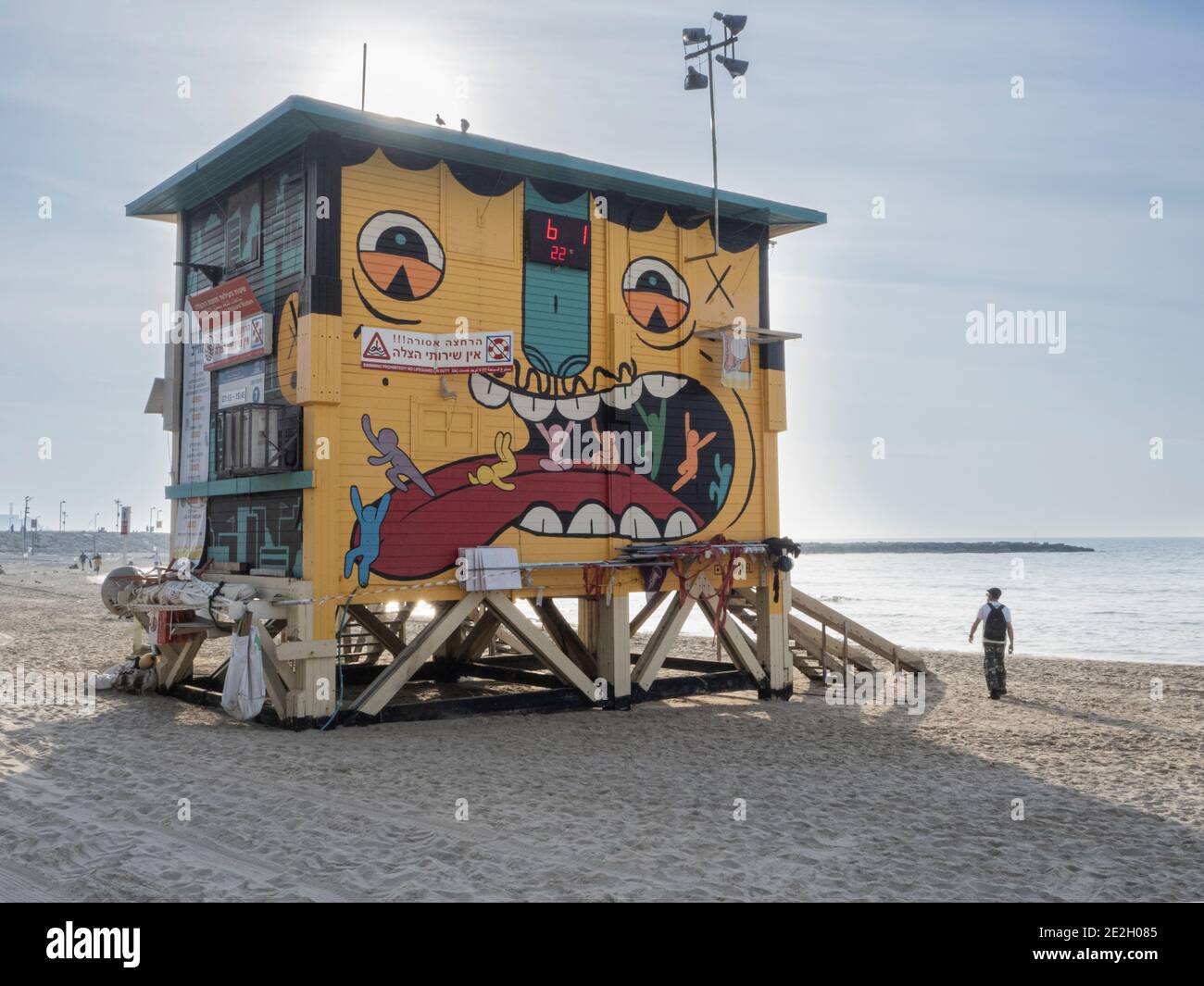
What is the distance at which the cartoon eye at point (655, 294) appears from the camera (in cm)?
1488

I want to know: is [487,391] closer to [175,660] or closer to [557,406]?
[557,406]

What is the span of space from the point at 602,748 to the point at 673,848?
4.10m

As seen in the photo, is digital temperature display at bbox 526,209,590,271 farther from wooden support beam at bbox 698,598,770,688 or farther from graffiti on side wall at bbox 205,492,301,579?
wooden support beam at bbox 698,598,770,688

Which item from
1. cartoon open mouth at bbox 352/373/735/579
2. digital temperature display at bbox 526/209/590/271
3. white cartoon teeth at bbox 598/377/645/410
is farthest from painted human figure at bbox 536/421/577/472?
digital temperature display at bbox 526/209/590/271

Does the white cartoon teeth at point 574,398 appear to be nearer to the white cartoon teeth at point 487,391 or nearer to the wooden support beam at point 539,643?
the white cartoon teeth at point 487,391

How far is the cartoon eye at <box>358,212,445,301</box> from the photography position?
12.7m

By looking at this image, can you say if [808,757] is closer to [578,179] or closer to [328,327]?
[328,327]

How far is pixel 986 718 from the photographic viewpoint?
560 inches

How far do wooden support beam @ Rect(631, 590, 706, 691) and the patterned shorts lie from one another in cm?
477

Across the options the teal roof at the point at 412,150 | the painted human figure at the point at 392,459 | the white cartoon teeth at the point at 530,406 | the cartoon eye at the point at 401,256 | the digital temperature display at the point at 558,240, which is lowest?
the painted human figure at the point at 392,459

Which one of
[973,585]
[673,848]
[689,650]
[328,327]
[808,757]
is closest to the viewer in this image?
[673,848]

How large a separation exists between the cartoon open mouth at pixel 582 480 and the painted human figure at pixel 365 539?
54mm

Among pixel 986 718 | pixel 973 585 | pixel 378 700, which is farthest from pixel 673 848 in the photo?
pixel 973 585

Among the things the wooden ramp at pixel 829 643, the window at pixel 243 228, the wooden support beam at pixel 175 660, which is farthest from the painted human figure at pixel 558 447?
the wooden support beam at pixel 175 660
